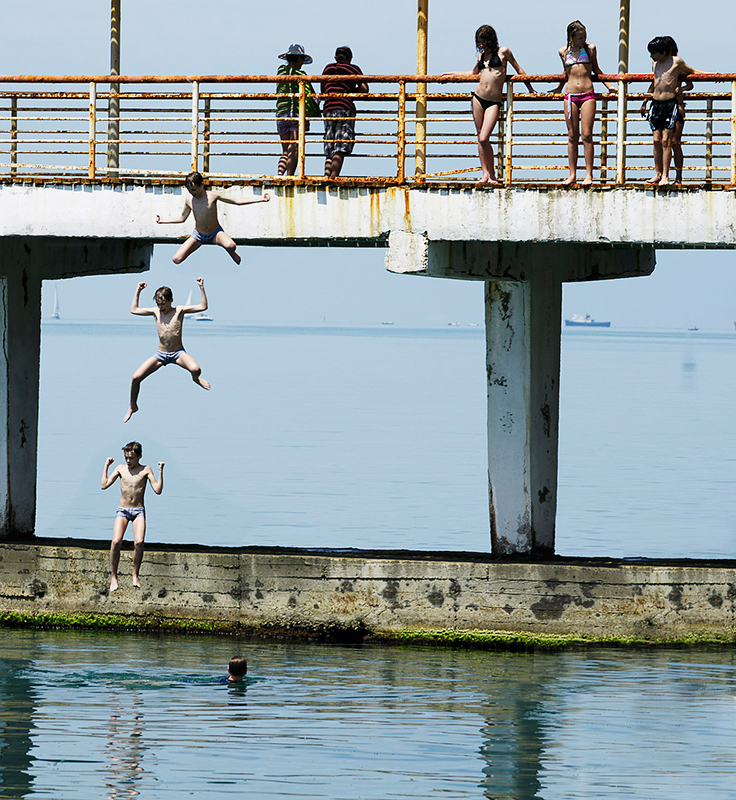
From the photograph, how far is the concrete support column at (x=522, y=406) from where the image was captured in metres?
21.4

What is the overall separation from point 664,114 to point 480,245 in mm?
3275

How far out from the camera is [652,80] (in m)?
18.5

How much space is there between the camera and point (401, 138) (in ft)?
64.3

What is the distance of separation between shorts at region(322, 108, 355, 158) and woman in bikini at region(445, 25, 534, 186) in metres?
1.47

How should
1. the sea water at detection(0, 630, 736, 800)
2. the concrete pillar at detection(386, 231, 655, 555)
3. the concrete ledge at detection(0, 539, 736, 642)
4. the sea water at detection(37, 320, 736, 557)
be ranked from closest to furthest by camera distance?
the sea water at detection(0, 630, 736, 800)
the concrete ledge at detection(0, 539, 736, 642)
the concrete pillar at detection(386, 231, 655, 555)
the sea water at detection(37, 320, 736, 557)

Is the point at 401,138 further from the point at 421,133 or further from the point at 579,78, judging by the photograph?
the point at 579,78

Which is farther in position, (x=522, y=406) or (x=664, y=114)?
(x=522, y=406)

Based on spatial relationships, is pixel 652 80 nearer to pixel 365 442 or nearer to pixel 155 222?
pixel 155 222

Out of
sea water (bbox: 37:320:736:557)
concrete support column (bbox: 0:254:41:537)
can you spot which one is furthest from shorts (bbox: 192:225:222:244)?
sea water (bbox: 37:320:736:557)

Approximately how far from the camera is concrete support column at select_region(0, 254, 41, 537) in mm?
22531

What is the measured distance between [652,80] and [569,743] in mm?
7675

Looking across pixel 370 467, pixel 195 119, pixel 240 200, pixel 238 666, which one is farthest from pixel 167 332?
pixel 370 467

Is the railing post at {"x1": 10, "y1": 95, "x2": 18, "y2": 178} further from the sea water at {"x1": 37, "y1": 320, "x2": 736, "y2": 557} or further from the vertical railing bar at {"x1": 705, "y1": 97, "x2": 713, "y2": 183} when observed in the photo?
the sea water at {"x1": 37, "y1": 320, "x2": 736, "y2": 557}

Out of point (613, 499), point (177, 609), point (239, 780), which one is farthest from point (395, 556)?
point (613, 499)
